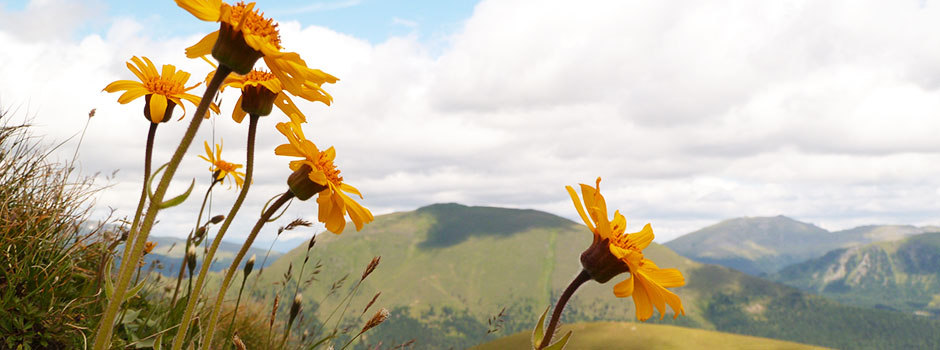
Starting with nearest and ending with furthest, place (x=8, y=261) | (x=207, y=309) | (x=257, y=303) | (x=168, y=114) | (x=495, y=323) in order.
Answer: (x=168, y=114)
(x=495, y=323)
(x=8, y=261)
(x=207, y=309)
(x=257, y=303)

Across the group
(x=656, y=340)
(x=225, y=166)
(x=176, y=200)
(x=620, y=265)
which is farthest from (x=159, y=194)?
(x=656, y=340)

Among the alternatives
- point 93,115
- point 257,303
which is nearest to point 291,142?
point 93,115

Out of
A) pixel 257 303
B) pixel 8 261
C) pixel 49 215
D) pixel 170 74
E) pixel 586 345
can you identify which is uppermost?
pixel 170 74

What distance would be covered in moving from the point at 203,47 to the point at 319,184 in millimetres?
746

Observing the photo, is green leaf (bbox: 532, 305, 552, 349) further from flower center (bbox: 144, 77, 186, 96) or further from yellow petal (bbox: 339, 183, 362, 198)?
flower center (bbox: 144, 77, 186, 96)

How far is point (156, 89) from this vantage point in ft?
10.7

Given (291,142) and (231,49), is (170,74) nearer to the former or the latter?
(291,142)

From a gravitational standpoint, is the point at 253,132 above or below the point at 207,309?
above

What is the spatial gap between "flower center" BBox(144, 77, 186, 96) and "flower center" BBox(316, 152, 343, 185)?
3.50 ft

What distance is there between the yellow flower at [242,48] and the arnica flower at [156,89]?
742 mm

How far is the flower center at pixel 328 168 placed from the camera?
114 inches

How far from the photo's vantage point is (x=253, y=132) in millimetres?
2703

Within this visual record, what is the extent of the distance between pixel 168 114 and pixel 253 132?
2.85 feet

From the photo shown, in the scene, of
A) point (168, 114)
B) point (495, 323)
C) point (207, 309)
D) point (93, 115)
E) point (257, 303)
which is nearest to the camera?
point (168, 114)
